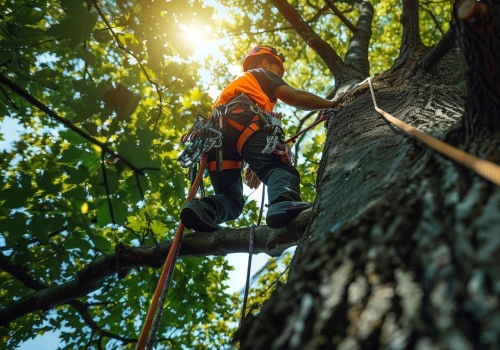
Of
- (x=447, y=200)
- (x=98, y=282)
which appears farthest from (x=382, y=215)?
(x=98, y=282)

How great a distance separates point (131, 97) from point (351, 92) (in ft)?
7.17

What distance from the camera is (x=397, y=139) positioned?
150 centimetres

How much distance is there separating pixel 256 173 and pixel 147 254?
115 cm

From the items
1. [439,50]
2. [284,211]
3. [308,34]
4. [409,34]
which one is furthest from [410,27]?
[284,211]

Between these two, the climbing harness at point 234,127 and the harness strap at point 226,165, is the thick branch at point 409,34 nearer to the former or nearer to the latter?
the climbing harness at point 234,127

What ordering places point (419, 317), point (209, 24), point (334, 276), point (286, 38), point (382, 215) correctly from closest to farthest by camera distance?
point (419, 317) < point (334, 276) < point (382, 215) < point (209, 24) < point (286, 38)

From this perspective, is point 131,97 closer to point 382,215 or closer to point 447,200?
point 382,215

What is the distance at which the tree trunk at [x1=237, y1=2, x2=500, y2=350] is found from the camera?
1.96 feet

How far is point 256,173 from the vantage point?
3.02 meters

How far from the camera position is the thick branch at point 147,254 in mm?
2604

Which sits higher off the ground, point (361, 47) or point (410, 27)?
point (361, 47)

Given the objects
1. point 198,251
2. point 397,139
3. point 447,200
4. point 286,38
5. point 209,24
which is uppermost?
point 286,38

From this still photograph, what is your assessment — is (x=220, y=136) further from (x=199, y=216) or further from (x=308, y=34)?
(x=308, y=34)

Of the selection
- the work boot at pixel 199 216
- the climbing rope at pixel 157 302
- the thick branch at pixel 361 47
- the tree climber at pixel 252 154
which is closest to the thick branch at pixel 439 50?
the tree climber at pixel 252 154
